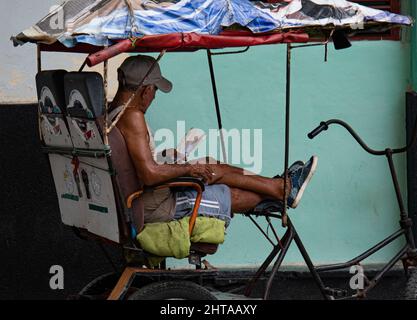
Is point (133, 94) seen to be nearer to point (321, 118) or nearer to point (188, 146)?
point (188, 146)

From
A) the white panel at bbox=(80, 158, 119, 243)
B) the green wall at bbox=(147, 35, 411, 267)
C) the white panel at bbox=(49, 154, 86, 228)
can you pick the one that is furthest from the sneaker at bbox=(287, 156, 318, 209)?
the green wall at bbox=(147, 35, 411, 267)

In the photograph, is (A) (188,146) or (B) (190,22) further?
(A) (188,146)

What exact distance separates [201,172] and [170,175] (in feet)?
0.60

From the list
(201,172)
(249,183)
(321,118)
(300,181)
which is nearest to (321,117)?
(321,118)

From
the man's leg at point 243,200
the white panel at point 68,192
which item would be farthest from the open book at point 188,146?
the white panel at point 68,192

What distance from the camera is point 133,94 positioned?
5523mm

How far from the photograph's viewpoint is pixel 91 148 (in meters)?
5.44

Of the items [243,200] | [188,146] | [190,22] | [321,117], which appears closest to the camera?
[190,22]

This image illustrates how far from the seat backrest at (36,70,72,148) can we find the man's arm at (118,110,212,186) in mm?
323

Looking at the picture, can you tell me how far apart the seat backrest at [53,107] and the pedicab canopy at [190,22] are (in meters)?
0.19

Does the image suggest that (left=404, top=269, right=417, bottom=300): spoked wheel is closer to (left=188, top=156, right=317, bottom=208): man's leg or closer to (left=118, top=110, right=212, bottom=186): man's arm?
(left=188, top=156, right=317, bottom=208): man's leg

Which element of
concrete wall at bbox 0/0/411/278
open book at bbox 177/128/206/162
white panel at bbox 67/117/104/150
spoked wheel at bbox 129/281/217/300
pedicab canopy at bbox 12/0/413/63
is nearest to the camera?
pedicab canopy at bbox 12/0/413/63

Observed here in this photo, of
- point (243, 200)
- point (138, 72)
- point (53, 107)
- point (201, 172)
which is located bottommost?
point (243, 200)

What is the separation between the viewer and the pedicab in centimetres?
529
